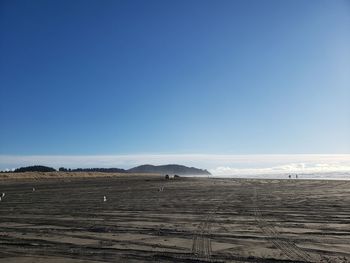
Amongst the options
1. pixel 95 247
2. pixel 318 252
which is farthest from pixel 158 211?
pixel 318 252

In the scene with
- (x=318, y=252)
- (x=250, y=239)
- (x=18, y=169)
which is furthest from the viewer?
(x=18, y=169)

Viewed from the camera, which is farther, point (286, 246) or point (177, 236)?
point (177, 236)

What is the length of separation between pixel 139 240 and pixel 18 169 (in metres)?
136

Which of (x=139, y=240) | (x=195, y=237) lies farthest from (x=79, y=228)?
(x=195, y=237)

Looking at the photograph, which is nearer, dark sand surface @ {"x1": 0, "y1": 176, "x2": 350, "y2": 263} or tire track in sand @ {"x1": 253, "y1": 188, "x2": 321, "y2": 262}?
tire track in sand @ {"x1": 253, "y1": 188, "x2": 321, "y2": 262}

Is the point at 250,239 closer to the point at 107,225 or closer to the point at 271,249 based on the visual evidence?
the point at 271,249

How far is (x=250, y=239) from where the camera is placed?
10031 millimetres

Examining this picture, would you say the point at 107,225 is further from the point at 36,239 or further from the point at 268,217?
the point at 268,217

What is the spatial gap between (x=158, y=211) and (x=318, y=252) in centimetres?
942

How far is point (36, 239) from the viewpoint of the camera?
1043 cm

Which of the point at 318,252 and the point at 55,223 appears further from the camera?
the point at 55,223

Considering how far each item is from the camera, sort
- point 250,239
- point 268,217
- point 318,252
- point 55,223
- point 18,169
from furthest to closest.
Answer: point 18,169
point 268,217
point 55,223
point 250,239
point 318,252

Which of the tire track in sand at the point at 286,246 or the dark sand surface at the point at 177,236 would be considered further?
the dark sand surface at the point at 177,236

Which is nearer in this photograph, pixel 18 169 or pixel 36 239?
pixel 36 239
